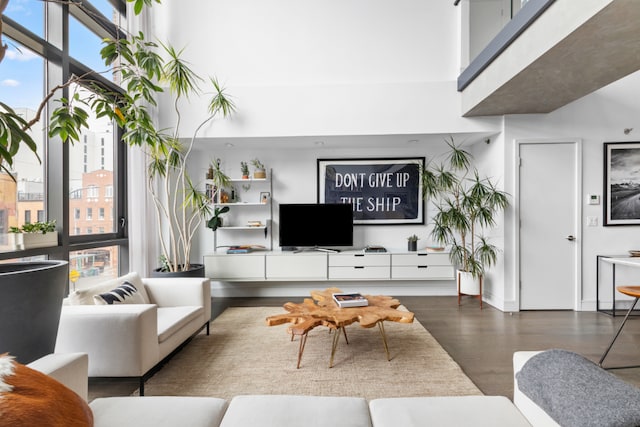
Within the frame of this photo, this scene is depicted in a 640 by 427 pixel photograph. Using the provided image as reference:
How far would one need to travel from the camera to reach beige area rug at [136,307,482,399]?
214cm

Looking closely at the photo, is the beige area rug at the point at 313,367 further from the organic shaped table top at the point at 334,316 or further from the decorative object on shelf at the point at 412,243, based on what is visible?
the decorative object on shelf at the point at 412,243

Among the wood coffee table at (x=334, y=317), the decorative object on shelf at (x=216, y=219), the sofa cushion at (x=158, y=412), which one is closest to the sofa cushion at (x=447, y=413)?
the sofa cushion at (x=158, y=412)

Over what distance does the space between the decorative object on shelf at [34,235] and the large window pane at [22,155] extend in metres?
0.05

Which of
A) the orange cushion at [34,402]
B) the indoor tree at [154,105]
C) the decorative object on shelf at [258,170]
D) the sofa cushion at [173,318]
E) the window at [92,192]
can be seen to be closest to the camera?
the orange cushion at [34,402]

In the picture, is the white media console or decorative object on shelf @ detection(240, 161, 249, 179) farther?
decorative object on shelf @ detection(240, 161, 249, 179)

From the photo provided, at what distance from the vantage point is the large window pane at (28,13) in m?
2.56

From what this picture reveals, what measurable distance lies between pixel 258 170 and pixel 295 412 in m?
3.75

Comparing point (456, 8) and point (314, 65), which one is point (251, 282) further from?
point (456, 8)

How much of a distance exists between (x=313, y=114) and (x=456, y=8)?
2.24 meters

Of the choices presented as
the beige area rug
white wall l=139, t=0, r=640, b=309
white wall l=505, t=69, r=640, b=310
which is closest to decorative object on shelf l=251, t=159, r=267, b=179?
white wall l=139, t=0, r=640, b=309

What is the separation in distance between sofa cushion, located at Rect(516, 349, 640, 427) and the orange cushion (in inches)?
52.7

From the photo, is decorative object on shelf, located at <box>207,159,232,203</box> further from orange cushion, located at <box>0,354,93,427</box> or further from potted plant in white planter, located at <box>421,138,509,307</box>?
orange cushion, located at <box>0,354,93,427</box>

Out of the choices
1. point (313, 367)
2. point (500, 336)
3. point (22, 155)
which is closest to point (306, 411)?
point (313, 367)

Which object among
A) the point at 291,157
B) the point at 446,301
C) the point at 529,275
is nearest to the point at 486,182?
the point at 529,275
